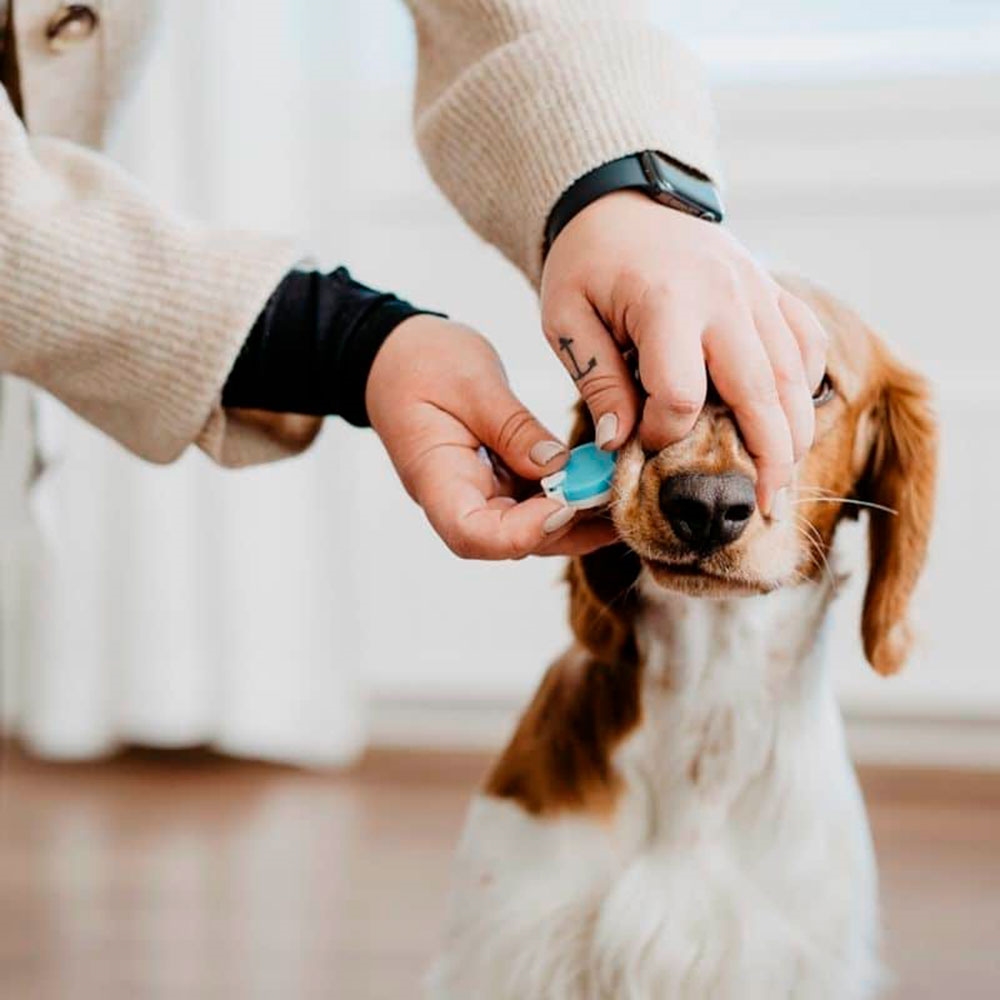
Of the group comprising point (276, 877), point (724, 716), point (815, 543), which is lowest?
point (276, 877)

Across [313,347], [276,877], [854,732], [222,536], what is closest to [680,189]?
[313,347]

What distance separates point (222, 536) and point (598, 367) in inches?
58.1

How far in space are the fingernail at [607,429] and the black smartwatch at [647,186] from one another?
0.13 metres

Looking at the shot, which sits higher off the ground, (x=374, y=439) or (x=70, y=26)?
(x=70, y=26)

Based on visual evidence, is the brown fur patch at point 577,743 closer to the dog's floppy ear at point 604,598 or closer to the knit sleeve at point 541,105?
the dog's floppy ear at point 604,598

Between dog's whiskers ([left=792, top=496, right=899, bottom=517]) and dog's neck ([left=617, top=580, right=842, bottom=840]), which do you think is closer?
dog's whiskers ([left=792, top=496, right=899, bottom=517])

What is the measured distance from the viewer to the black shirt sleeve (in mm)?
1033

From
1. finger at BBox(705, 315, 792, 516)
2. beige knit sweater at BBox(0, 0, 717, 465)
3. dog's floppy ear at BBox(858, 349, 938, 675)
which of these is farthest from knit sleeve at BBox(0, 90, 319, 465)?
dog's floppy ear at BBox(858, 349, 938, 675)

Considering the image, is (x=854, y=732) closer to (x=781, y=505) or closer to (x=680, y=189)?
(x=781, y=505)

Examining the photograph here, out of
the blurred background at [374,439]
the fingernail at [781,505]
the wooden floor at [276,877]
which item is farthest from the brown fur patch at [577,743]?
the blurred background at [374,439]

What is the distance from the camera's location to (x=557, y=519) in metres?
0.90

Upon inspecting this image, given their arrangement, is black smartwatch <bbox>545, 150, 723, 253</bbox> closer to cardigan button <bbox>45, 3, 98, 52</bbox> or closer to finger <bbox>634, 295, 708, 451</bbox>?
finger <bbox>634, 295, 708, 451</bbox>

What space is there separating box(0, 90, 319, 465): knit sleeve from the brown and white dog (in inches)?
13.1

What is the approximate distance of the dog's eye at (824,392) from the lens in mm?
1147
